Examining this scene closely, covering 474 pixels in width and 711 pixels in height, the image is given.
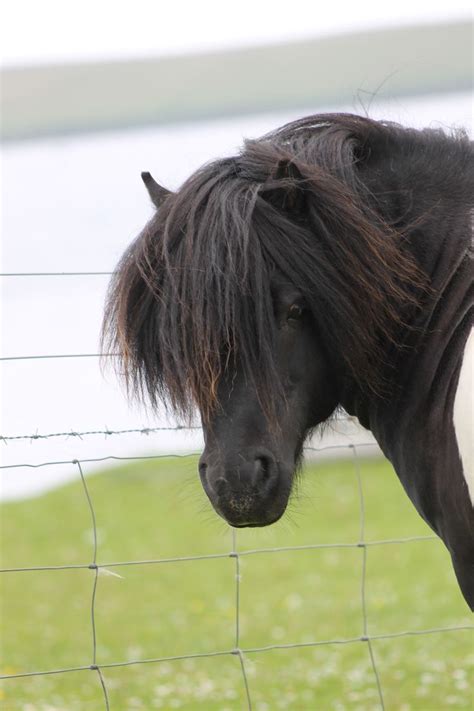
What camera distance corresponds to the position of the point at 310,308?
2.69m

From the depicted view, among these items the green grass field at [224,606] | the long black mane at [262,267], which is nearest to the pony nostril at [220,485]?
the long black mane at [262,267]

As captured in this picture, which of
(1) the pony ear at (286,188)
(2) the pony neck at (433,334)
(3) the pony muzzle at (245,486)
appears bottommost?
(3) the pony muzzle at (245,486)

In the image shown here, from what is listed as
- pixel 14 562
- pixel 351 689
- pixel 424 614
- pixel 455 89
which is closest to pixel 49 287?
pixel 14 562

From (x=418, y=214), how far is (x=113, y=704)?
4137 millimetres

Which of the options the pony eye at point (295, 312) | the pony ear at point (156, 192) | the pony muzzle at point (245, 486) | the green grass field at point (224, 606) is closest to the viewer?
the pony muzzle at point (245, 486)

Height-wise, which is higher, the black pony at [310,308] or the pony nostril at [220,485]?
the black pony at [310,308]

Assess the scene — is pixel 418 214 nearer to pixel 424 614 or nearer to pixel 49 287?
pixel 424 614

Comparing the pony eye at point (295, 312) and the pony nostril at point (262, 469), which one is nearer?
the pony nostril at point (262, 469)

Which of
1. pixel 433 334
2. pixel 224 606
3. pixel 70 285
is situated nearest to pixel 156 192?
pixel 433 334

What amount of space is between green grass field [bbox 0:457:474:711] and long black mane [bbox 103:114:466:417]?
57 cm

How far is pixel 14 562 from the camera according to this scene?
11.0 m

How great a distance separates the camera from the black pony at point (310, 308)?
101 inches

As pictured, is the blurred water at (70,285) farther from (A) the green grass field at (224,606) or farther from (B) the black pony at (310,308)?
(A) the green grass field at (224,606)

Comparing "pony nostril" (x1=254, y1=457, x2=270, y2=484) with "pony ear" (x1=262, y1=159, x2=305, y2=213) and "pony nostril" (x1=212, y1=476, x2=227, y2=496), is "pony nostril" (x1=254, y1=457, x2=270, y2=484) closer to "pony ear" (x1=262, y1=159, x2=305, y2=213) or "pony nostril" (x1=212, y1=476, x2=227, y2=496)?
"pony nostril" (x1=212, y1=476, x2=227, y2=496)
